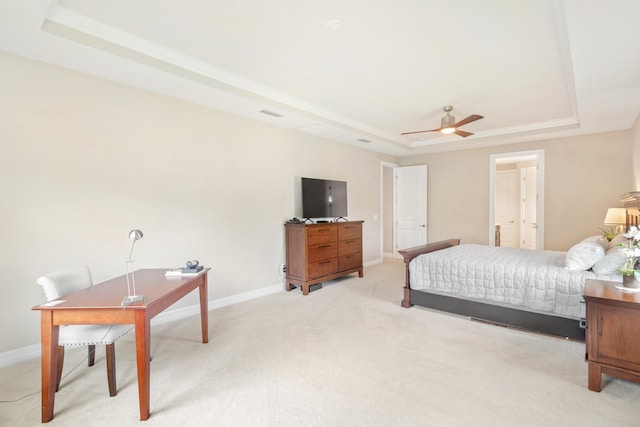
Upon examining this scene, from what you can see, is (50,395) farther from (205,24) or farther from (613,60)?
(613,60)

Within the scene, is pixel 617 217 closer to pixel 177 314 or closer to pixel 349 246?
pixel 349 246

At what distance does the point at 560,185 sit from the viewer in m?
5.45

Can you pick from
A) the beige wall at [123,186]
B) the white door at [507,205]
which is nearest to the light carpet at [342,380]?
the beige wall at [123,186]

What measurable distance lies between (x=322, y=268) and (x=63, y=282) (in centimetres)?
323

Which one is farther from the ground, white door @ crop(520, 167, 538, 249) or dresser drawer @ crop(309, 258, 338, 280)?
white door @ crop(520, 167, 538, 249)

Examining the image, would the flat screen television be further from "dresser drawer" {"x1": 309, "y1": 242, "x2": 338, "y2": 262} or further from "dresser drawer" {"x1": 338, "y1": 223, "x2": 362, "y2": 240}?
"dresser drawer" {"x1": 309, "y1": 242, "x2": 338, "y2": 262}

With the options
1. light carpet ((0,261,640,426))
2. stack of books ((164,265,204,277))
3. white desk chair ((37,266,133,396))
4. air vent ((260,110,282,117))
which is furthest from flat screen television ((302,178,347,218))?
white desk chair ((37,266,133,396))

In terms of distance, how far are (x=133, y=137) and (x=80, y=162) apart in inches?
21.7

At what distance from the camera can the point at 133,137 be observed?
10.7ft

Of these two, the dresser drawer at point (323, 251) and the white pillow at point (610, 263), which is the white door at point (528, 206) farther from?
the dresser drawer at point (323, 251)

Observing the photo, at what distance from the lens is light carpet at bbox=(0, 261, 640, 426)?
1.91 m

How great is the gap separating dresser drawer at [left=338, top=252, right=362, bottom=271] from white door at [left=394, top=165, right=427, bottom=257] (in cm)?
223

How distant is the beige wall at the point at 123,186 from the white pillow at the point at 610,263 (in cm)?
376

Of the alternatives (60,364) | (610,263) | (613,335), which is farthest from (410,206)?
(60,364)
